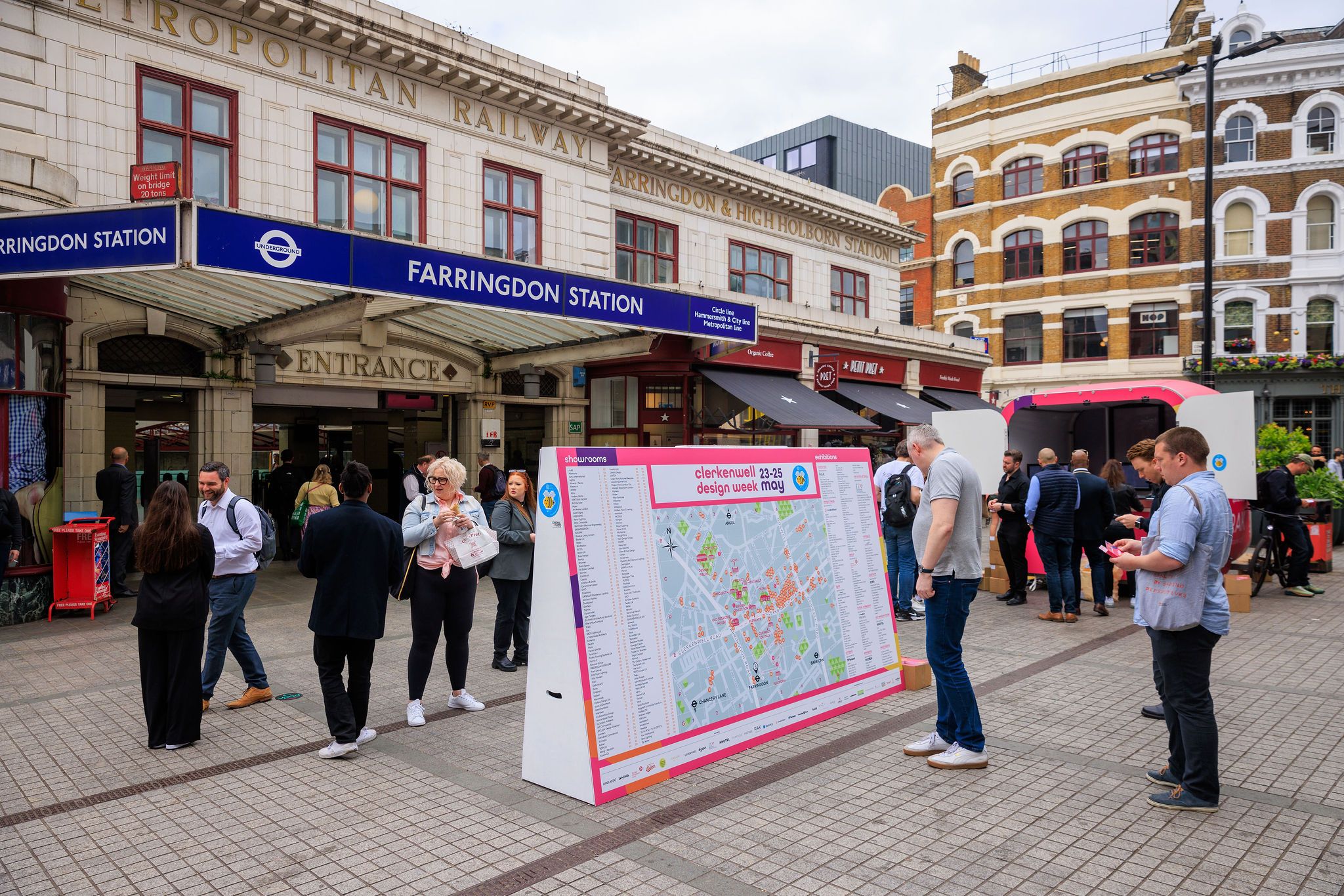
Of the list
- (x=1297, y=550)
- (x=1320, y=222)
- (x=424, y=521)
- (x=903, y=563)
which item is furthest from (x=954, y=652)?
(x=1320, y=222)

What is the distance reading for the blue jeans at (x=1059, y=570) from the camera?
9.46 metres

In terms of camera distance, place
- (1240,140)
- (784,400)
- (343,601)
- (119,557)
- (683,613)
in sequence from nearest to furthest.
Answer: (683,613) → (343,601) → (119,557) → (784,400) → (1240,140)

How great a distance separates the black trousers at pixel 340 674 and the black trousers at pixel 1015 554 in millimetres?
8170

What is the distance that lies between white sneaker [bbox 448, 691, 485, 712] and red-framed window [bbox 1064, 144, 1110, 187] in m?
32.9

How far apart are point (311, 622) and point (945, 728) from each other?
4.02 metres

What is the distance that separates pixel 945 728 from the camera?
16.8 feet

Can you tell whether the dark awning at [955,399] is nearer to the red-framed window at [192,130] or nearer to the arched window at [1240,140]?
the arched window at [1240,140]

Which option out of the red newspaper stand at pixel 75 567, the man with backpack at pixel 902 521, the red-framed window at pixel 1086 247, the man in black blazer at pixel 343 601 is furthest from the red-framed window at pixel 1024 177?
the man in black blazer at pixel 343 601

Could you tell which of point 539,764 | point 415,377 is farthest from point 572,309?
point 539,764

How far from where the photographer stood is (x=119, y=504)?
33.7ft

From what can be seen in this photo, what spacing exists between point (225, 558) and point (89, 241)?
409 cm

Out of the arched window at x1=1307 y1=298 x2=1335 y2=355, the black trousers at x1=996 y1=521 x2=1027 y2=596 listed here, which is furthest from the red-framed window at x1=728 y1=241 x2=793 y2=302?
the arched window at x1=1307 y1=298 x2=1335 y2=355

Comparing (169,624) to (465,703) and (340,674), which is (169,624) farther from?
(465,703)

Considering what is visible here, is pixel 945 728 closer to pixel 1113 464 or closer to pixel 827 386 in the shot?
pixel 1113 464
